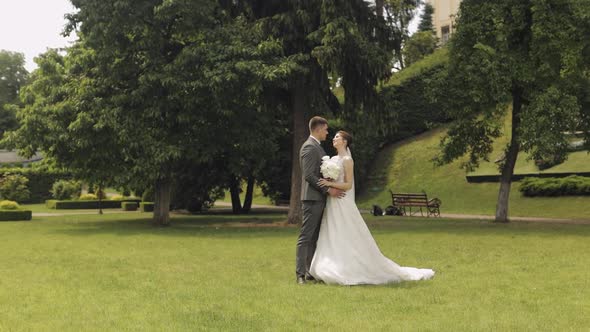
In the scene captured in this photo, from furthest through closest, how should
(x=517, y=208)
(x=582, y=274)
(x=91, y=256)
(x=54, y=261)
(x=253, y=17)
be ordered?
1. (x=517, y=208)
2. (x=253, y=17)
3. (x=91, y=256)
4. (x=54, y=261)
5. (x=582, y=274)

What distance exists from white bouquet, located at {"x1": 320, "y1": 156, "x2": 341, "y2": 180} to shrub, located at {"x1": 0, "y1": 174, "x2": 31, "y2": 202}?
36.2 m

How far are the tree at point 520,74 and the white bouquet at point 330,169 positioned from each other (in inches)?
482

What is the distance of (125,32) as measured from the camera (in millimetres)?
19406

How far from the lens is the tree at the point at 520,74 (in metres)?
19.2

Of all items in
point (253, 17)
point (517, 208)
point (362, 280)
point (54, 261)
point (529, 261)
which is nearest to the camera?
point (362, 280)

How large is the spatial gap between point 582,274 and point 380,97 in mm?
14096

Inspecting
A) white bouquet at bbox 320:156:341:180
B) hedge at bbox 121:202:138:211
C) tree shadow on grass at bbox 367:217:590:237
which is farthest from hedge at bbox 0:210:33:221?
white bouquet at bbox 320:156:341:180

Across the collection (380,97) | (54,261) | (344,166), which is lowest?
(54,261)

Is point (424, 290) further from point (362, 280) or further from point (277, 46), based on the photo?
point (277, 46)

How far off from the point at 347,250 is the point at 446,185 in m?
26.2

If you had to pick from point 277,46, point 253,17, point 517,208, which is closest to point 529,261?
point 277,46

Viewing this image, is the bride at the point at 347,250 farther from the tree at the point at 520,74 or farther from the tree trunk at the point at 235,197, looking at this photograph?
the tree trunk at the point at 235,197

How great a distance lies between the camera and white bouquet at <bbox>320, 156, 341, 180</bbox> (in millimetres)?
8906

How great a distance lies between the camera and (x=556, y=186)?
27.7 metres
